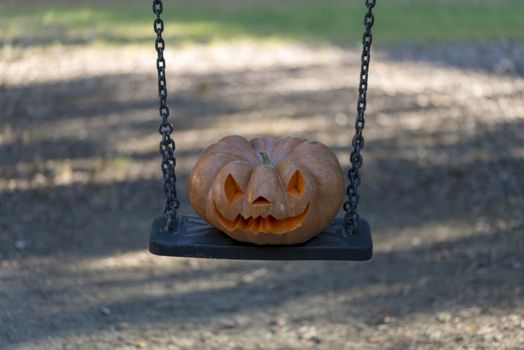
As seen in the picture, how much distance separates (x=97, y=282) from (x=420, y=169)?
317 cm

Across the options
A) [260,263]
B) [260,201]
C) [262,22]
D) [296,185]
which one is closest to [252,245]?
[260,201]

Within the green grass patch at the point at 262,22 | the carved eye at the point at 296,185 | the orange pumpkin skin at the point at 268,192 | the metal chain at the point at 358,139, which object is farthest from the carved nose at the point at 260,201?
the green grass patch at the point at 262,22

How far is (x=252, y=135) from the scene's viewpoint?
7.61 m

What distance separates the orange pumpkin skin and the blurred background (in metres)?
1.32

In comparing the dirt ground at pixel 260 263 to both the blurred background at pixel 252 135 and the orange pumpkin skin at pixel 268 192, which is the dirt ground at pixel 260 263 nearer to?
the blurred background at pixel 252 135

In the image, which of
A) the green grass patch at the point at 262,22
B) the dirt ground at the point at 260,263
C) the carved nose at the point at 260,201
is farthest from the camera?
the green grass patch at the point at 262,22

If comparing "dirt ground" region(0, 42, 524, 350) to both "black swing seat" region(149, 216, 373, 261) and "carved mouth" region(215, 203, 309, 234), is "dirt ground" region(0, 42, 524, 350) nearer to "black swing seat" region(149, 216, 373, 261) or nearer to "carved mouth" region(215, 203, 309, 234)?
"black swing seat" region(149, 216, 373, 261)

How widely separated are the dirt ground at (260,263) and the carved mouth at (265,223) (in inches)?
52.6

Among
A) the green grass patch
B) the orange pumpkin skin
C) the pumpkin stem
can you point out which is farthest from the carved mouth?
the green grass patch

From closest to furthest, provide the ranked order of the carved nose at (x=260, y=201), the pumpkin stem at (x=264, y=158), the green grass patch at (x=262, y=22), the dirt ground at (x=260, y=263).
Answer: the carved nose at (x=260, y=201) → the pumpkin stem at (x=264, y=158) → the dirt ground at (x=260, y=263) → the green grass patch at (x=262, y=22)

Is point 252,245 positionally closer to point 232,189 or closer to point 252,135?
point 232,189

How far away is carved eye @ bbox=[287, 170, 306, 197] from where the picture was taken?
10.6 feet

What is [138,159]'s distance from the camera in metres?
7.15

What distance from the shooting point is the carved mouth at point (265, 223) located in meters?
3.24
